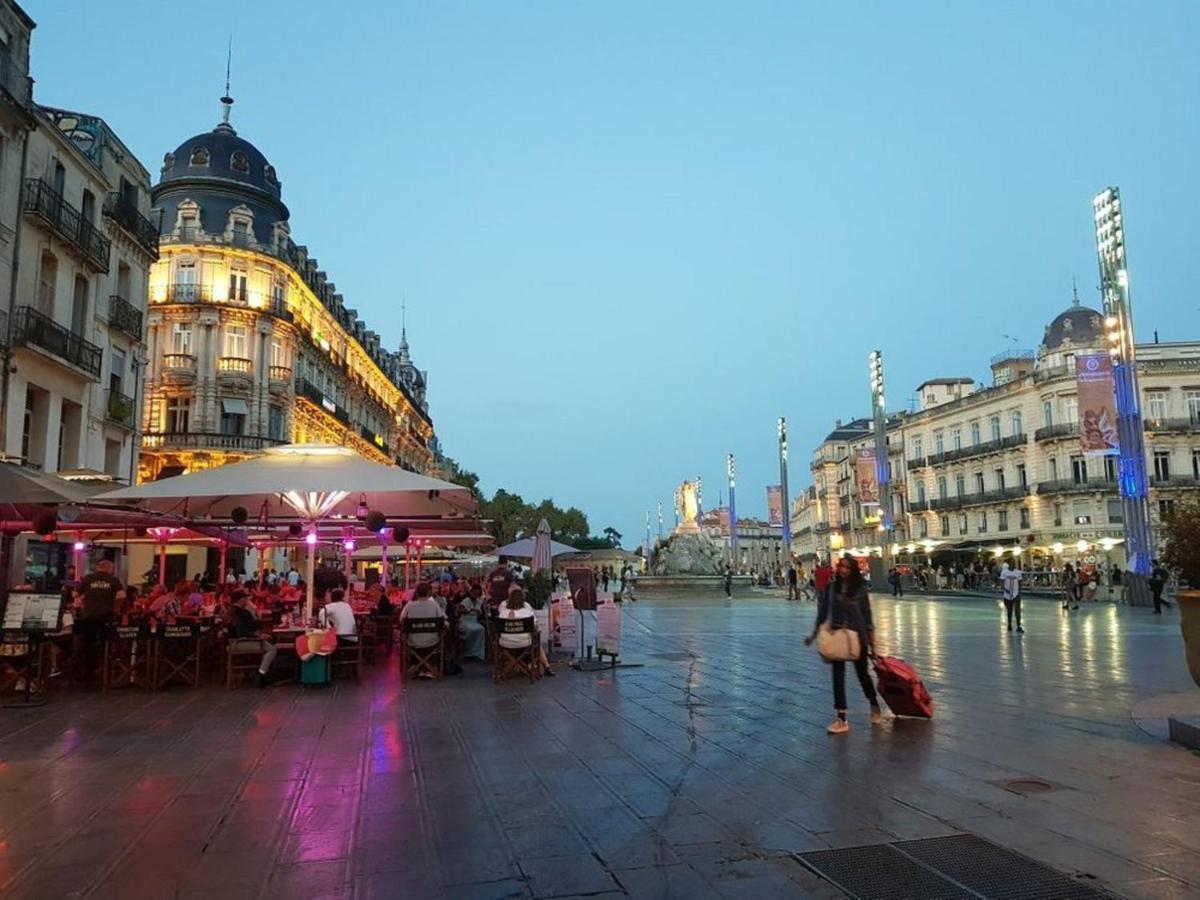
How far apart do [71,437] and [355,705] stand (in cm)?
1732

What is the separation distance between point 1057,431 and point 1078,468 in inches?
99.4

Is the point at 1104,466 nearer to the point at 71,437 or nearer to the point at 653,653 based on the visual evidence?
the point at 653,653

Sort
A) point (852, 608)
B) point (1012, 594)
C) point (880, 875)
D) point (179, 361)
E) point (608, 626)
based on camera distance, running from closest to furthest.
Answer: point (880, 875) < point (852, 608) < point (608, 626) < point (1012, 594) < point (179, 361)

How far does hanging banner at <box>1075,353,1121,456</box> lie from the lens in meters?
27.0

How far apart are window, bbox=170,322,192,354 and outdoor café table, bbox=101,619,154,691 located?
1254 inches

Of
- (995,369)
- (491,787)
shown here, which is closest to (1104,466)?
(995,369)

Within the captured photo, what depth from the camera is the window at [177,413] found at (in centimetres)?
3856

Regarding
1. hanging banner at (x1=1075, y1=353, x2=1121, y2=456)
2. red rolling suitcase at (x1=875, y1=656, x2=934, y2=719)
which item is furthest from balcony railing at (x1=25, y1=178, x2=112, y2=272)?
hanging banner at (x1=1075, y1=353, x2=1121, y2=456)

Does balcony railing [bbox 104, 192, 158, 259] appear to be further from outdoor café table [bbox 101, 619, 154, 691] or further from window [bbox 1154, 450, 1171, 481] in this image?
window [bbox 1154, 450, 1171, 481]

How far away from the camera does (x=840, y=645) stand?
7.82 meters

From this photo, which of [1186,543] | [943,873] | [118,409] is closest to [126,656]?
[943,873]

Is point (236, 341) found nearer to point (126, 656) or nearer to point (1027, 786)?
point (126, 656)

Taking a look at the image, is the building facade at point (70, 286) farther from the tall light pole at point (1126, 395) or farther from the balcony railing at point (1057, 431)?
the balcony railing at point (1057, 431)

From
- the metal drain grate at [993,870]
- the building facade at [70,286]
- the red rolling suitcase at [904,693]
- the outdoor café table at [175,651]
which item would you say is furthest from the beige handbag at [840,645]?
the building facade at [70,286]
